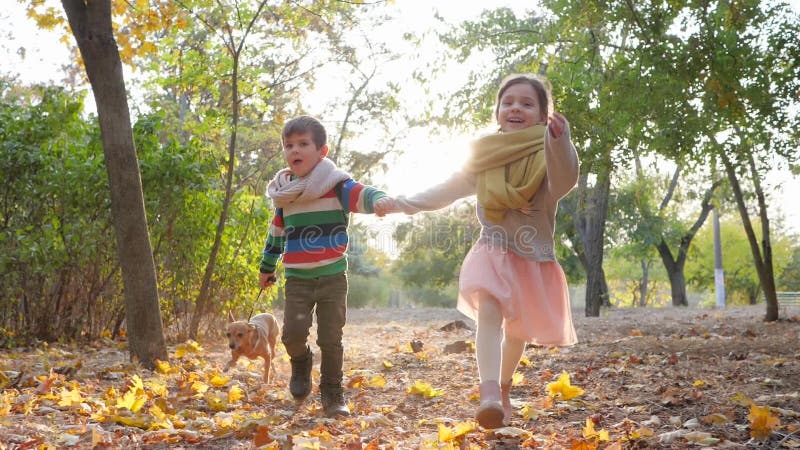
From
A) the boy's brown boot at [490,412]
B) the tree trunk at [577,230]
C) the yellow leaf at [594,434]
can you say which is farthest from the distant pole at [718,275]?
the boy's brown boot at [490,412]

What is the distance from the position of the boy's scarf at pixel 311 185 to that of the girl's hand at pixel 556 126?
1.34 metres

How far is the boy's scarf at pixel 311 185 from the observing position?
14.3ft

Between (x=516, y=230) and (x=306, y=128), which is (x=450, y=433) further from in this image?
(x=306, y=128)

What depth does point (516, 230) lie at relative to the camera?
3.88m

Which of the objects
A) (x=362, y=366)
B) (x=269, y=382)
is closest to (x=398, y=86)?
(x=362, y=366)

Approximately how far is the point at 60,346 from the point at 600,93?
23.1 ft

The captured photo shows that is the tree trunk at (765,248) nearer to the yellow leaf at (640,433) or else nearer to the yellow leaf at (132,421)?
the yellow leaf at (640,433)

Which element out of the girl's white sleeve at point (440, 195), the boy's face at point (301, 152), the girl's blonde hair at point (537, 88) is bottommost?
the girl's white sleeve at point (440, 195)

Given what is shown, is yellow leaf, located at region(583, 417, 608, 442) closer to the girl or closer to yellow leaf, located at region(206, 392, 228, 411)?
the girl

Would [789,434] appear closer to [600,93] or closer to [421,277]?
[600,93]

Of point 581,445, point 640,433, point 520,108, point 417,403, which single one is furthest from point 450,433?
point 520,108

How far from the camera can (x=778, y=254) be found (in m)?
45.4

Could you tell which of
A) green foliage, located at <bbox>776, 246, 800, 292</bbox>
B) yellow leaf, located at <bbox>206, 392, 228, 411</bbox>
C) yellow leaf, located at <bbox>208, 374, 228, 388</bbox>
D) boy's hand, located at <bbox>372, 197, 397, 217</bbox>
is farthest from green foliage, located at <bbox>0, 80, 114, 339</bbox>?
green foliage, located at <bbox>776, 246, 800, 292</bbox>

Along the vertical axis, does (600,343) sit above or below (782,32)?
below
